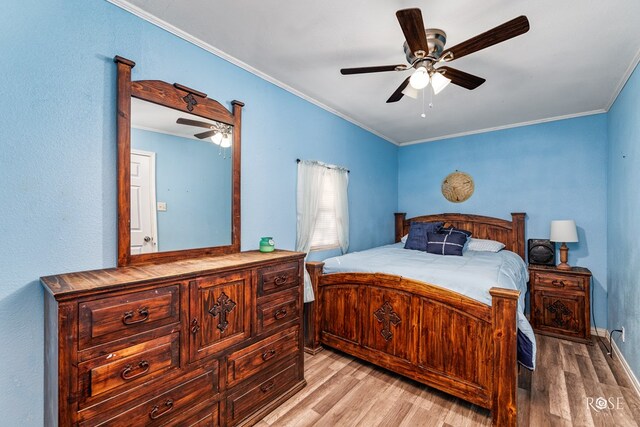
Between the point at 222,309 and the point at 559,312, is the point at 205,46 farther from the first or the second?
the point at 559,312

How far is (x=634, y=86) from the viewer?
236 cm

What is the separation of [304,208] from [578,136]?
139 inches

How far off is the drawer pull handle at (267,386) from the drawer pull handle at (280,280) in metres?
0.69

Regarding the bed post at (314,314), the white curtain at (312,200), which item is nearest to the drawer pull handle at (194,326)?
the white curtain at (312,200)

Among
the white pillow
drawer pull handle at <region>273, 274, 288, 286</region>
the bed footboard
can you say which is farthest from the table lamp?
drawer pull handle at <region>273, 274, 288, 286</region>

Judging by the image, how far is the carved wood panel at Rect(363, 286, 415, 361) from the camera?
2336 millimetres

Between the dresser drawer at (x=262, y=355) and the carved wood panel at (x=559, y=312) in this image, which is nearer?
the dresser drawer at (x=262, y=355)

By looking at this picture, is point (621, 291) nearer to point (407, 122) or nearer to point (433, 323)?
point (433, 323)

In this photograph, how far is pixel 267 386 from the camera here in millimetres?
2004

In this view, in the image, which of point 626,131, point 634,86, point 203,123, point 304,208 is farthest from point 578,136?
point 203,123

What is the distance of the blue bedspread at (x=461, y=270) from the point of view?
1.96 m

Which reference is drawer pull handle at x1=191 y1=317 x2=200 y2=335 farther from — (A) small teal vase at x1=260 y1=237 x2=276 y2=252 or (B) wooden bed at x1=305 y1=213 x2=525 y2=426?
(B) wooden bed at x1=305 y1=213 x2=525 y2=426

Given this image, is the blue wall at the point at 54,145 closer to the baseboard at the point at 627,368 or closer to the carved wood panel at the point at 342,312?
the carved wood panel at the point at 342,312

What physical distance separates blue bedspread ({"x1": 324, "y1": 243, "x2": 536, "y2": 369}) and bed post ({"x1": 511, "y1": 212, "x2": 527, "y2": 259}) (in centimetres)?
51
